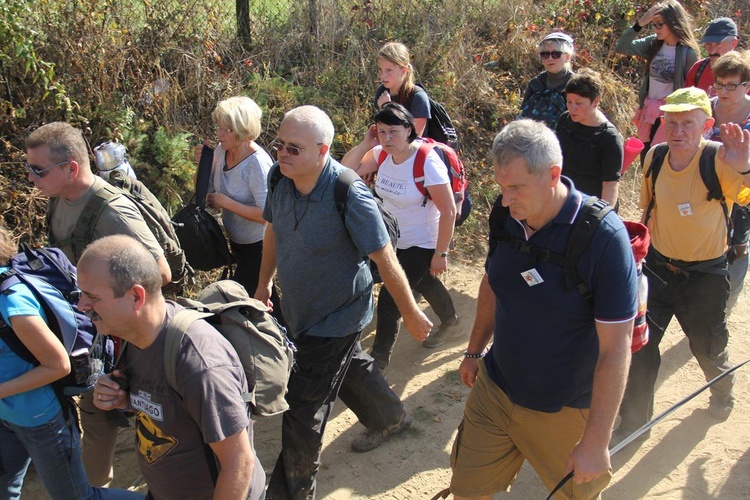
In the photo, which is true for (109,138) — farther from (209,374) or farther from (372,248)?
(209,374)

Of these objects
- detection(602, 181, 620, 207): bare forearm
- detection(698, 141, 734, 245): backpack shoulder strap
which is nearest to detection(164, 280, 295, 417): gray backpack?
detection(698, 141, 734, 245): backpack shoulder strap

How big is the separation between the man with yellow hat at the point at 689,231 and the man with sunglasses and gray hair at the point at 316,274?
5.71 ft

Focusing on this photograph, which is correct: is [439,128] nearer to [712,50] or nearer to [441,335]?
[441,335]

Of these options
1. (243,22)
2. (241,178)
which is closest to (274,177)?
(241,178)

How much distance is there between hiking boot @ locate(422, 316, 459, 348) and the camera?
5.67 meters

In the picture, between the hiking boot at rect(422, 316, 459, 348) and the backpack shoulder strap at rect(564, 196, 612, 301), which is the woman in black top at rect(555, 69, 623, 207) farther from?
the backpack shoulder strap at rect(564, 196, 612, 301)

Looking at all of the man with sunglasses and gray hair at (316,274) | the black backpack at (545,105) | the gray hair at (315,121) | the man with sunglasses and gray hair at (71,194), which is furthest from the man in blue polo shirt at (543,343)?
the black backpack at (545,105)

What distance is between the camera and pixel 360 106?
26.1ft

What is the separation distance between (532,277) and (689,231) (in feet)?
6.04

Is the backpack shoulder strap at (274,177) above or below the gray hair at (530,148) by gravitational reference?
below

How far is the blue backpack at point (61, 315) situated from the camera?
9.83 ft

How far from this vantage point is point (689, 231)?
418cm

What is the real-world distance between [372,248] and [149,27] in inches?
188

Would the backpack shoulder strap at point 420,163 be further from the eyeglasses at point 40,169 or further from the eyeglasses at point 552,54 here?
the eyeglasses at point 40,169
